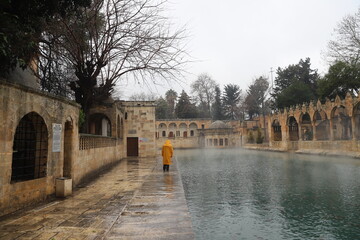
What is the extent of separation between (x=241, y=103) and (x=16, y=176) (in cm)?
6379

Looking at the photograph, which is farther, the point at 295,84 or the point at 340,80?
the point at 295,84

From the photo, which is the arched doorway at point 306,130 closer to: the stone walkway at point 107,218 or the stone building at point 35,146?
the stone building at point 35,146

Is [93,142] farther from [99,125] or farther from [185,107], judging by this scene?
[185,107]

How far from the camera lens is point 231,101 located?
66.8 meters

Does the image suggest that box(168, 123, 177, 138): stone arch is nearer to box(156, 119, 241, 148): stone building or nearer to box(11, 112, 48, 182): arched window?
box(156, 119, 241, 148): stone building

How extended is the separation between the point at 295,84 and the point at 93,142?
36973mm

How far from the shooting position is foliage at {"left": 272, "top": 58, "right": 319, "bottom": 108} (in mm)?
40344

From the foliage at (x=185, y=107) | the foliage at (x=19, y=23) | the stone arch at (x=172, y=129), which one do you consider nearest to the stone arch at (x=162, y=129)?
the stone arch at (x=172, y=129)

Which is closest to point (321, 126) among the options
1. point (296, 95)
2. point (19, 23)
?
point (296, 95)

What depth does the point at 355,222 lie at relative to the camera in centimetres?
543

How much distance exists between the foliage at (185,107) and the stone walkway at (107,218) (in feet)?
191

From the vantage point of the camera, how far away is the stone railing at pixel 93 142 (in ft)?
30.6

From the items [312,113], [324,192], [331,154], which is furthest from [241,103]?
[324,192]

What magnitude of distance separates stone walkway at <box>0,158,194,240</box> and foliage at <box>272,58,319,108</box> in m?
37.7
